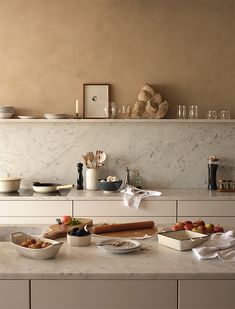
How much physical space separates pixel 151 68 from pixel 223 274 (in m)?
3.16

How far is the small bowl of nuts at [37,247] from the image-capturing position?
2.18m

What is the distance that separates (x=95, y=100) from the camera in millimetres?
4820

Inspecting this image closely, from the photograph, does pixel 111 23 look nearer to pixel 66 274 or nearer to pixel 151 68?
pixel 151 68

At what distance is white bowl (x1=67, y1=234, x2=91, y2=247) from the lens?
247cm

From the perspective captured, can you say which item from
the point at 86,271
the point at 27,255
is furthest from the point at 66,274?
the point at 27,255

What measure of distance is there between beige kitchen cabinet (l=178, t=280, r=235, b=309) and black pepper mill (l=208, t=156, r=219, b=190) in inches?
107

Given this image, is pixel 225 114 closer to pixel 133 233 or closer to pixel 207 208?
pixel 207 208

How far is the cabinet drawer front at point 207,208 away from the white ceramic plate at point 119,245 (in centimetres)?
185

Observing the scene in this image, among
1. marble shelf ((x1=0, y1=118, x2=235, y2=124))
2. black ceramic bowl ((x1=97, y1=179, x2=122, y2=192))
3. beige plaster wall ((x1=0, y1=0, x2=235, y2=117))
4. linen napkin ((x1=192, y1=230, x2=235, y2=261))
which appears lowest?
linen napkin ((x1=192, y1=230, x2=235, y2=261))

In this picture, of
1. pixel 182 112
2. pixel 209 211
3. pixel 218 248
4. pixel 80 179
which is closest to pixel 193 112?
pixel 182 112

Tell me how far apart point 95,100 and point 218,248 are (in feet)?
9.23

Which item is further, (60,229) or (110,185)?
(110,185)

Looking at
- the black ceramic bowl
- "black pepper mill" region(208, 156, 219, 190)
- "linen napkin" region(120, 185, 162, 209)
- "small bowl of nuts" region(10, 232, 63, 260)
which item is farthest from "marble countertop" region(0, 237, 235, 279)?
"black pepper mill" region(208, 156, 219, 190)

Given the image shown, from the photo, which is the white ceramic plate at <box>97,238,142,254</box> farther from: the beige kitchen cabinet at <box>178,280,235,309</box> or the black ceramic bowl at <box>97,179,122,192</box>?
the black ceramic bowl at <box>97,179,122,192</box>
